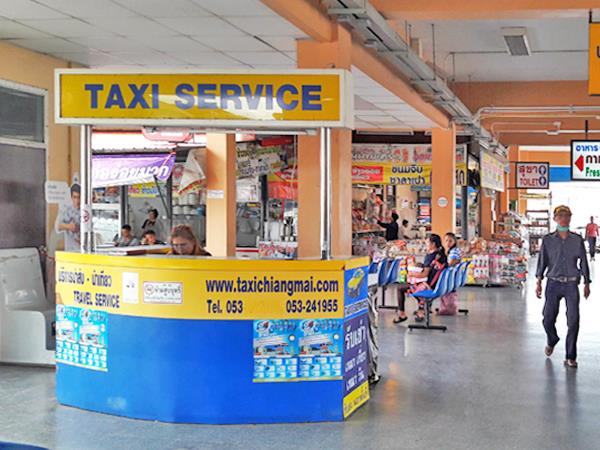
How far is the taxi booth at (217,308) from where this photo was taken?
21.1 ft

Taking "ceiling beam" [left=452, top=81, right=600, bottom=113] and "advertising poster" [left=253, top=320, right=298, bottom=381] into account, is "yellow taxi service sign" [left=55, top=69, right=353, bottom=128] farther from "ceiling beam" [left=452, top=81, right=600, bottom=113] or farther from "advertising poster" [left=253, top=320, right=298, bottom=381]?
"ceiling beam" [left=452, top=81, right=600, bottom=113]

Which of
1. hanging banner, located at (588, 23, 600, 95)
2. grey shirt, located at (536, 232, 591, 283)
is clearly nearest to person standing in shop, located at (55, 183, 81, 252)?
grey shirt, located at (536, 232, 591, 283)

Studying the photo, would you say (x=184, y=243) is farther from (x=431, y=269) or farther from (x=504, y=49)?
(x=504, y=49)

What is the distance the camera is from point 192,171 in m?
A: 13.8

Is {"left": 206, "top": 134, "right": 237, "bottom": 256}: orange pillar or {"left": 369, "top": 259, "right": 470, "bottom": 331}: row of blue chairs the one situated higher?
{"left": 206, "top": 134, "right": 237, "bottom": 256}: orange pillar

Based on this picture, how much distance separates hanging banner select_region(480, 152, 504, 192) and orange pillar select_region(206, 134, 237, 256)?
6730 millimetres

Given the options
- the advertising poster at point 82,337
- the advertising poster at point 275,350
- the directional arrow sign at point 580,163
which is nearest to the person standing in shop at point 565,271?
the advertising poster at point 275,350

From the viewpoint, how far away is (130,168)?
1471 centimetres

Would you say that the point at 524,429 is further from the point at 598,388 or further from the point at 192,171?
the point at 192,171

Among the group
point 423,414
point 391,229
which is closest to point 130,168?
point 391,229

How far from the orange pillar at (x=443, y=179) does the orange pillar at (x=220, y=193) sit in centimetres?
547

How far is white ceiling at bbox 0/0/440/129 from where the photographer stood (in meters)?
7.53

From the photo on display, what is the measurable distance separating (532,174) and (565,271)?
17.3m

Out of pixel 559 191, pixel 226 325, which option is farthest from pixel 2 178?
pixel 559 191
